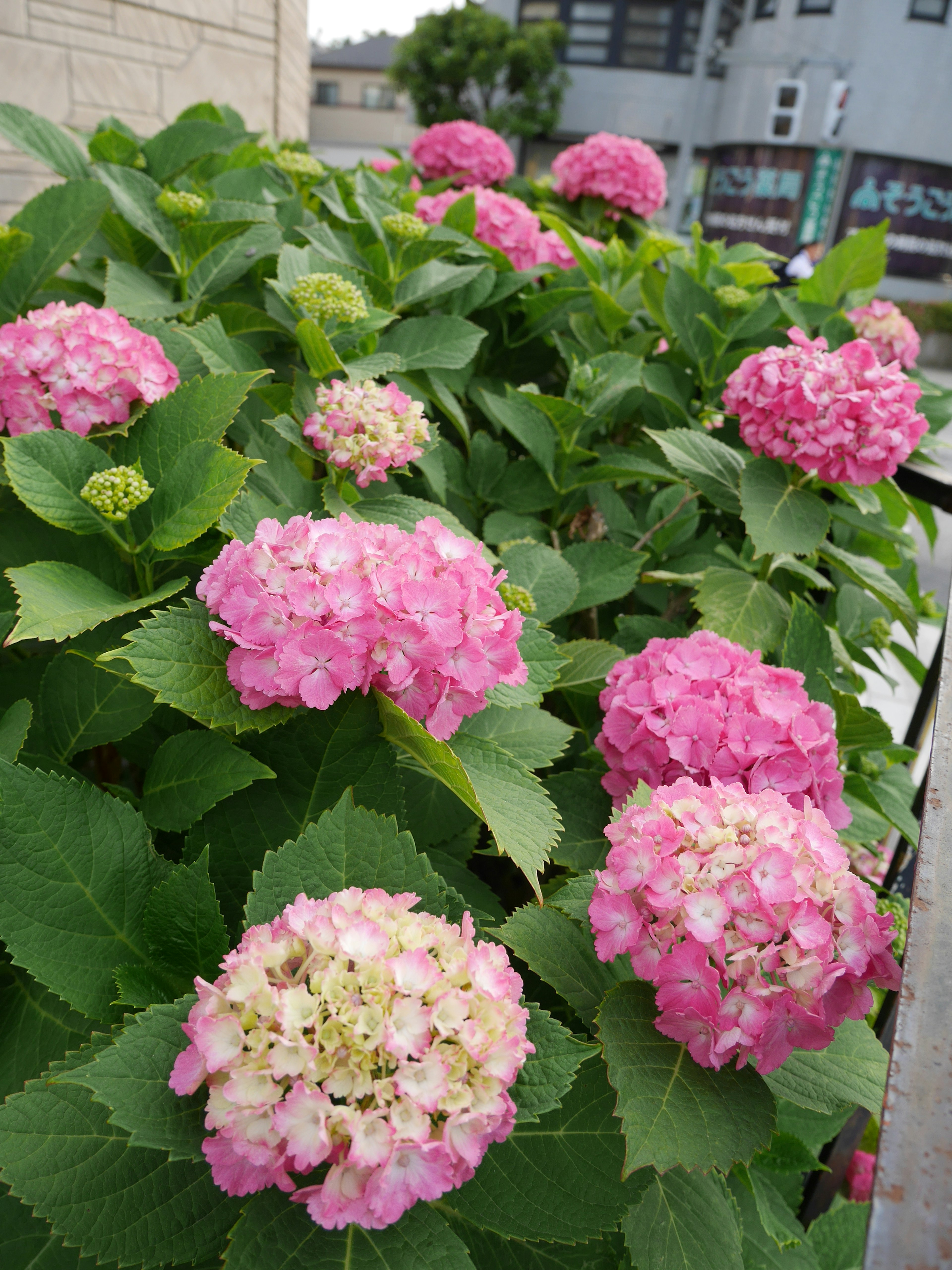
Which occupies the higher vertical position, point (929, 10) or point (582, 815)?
point (929, 10)

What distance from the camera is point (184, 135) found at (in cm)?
191

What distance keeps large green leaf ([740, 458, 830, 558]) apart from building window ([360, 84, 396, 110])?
45.7 metres

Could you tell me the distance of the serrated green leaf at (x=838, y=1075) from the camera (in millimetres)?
871

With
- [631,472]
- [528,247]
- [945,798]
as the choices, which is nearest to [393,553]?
[945,798]

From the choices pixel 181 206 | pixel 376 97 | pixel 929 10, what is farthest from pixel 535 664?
pixel 376 97

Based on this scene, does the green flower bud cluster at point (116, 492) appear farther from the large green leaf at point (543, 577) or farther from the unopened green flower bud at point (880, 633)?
the unopened green flower bud at point (880, 633)

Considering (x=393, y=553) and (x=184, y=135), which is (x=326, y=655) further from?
(x=184, y=135)

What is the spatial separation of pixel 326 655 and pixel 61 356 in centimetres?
66

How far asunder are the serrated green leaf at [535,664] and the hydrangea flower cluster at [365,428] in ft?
0.96

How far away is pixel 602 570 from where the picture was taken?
1568 millimetres

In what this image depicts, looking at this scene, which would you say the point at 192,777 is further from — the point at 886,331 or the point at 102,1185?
the point at 886,331

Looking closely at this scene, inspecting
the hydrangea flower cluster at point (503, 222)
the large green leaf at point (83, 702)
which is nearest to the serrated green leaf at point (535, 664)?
the large green leaf at point (83, 702)

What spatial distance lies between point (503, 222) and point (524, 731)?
5.14 feet

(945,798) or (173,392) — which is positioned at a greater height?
(173,392)
